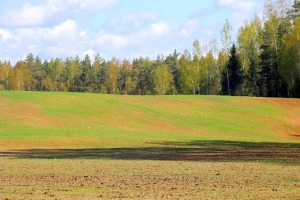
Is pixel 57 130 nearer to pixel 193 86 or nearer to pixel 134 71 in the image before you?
pixel 193 86

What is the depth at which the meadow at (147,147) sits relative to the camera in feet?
66.7

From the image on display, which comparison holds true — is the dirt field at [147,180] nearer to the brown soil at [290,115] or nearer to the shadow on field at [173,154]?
the shadow on field at [173,154]

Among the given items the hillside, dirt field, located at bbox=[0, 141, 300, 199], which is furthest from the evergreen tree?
dirt field, located at bbox=[0, 141, 300, 199]

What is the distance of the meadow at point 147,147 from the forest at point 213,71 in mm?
22269

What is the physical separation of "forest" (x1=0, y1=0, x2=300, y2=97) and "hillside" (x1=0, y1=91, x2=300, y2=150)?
22.2 m

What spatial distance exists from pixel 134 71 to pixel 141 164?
162 metres

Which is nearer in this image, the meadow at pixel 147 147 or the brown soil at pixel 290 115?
the meadow at pixel 147 147

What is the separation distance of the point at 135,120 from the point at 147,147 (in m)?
22.8

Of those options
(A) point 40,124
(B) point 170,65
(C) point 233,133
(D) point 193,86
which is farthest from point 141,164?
(B) point 170,65

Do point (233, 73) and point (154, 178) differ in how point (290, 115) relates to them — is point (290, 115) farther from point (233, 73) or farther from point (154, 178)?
point (154, 178)

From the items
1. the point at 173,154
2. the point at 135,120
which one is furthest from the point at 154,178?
the point at 135,120

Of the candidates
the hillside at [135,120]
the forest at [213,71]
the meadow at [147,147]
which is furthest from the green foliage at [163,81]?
the meadow at [147,147]

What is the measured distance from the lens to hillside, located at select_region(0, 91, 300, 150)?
5325 centimetres

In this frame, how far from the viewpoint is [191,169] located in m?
27.4
